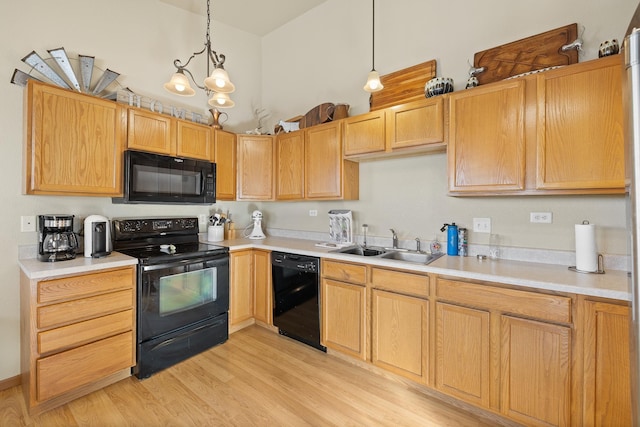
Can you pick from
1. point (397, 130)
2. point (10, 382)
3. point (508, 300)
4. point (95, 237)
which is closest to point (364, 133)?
point (397, 130)

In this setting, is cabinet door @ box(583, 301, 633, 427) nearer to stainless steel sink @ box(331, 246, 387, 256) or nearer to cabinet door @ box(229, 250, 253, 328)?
stainless steel sink @ box(331, 246, 387, 256)

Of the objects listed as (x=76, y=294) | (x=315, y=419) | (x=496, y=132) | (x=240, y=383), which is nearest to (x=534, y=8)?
(x=496, y=132)

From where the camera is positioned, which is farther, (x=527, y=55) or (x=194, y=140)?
(x=194, y=140)

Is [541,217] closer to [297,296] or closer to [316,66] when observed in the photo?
[297,296]

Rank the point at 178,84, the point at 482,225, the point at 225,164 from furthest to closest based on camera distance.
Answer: the point at 225,164 < the point at 482,225 < the point at 178,84

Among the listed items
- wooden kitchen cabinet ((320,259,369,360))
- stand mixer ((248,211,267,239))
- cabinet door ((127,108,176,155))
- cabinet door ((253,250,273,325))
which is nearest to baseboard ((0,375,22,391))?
cabinet door ((253,250,273,325))

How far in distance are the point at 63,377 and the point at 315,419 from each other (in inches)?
65.4

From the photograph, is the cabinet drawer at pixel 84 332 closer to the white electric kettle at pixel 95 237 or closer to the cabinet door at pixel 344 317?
the white electric kettle at pixel 95 237

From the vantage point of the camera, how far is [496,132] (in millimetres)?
1884

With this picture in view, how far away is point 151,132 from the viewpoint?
2.51m

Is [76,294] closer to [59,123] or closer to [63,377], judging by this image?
[63,377]

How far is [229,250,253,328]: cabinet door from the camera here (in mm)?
2824

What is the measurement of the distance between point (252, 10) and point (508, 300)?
3860mm

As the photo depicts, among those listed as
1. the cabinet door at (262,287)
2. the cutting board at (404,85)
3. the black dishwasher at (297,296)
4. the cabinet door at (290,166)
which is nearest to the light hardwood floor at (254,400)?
the black dishwasher at (297,296)
